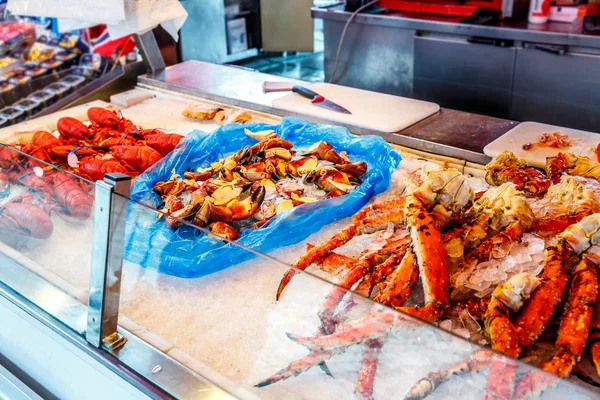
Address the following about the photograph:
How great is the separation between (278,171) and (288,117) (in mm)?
541

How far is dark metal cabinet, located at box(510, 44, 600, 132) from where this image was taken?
13.0 feet

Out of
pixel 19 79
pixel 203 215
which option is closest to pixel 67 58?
pixel 19 79

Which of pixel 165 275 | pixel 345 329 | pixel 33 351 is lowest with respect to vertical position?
pixel 33 351

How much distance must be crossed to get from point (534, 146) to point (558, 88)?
77.0 inches

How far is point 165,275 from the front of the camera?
180cm

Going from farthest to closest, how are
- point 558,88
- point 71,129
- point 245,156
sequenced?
point 558,88
point 71,129
point 245,156

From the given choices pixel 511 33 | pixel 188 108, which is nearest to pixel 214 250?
pixel 188 108

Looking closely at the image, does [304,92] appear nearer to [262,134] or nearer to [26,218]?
[262,134]

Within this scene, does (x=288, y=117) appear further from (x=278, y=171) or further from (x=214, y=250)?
(x=214, y=250)

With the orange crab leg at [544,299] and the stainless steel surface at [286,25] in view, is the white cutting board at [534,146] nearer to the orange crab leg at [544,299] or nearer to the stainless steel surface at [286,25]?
the orange crab leg at [544,299]

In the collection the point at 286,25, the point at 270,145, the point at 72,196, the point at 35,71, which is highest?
the point at 72,196

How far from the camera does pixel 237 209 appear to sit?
2.08 meters

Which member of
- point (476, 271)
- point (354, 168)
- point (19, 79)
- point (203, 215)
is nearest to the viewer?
→ point (476, 271)

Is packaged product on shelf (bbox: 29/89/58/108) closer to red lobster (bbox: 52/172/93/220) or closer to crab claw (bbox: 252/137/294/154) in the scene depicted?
crab claw (bbox: 252/137/294/154)
